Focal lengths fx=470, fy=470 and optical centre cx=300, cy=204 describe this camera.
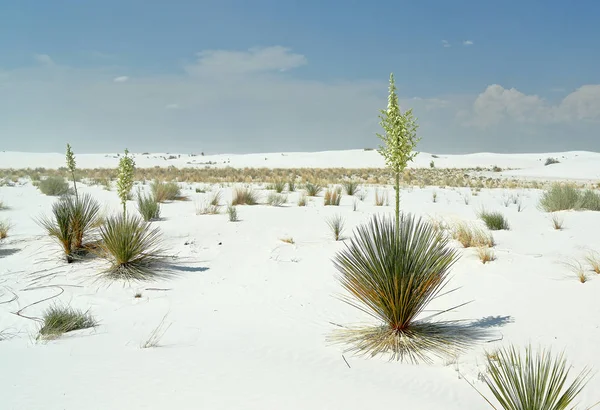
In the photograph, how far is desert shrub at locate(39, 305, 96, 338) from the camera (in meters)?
5.12

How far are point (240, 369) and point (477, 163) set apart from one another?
71.9 meters

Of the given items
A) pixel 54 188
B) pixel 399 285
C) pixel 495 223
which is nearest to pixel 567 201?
pixel 495 223

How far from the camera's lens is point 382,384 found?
13.5 feet

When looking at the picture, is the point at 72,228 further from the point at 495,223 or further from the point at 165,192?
the point at 495,223

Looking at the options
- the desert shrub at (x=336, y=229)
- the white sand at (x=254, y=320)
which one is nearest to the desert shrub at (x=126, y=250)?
the white sand at (x=254, y=320)

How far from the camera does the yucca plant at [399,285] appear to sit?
15.9 feet

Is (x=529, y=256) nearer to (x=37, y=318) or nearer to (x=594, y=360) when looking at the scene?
(x=594, y=360)

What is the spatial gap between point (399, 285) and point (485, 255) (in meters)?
4.28

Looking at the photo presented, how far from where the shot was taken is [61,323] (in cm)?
540

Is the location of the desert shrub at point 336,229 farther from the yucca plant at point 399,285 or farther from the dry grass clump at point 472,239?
the yucca plant at point 399,285

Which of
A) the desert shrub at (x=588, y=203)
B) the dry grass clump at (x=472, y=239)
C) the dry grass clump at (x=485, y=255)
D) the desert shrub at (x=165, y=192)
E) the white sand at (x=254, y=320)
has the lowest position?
the white sand at (x=254, y=320)

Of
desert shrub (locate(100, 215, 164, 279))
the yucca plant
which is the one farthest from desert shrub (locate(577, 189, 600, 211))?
desert shrub (locate(100, 215, 164, 279))

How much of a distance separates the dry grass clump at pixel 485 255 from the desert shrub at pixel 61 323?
6.43 m

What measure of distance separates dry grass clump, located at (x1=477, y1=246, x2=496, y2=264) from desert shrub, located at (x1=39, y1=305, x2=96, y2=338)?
6.43 m
